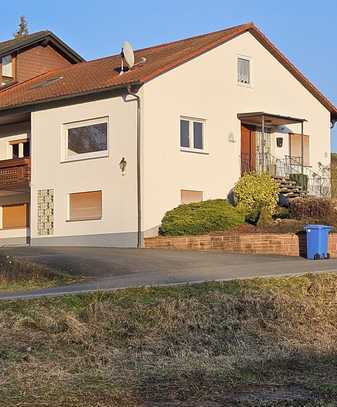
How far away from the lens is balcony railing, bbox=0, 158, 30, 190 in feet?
100

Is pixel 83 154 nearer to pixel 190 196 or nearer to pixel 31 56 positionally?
pixel 190 196

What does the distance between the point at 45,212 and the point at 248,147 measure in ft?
26.7

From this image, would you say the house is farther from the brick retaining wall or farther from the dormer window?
the brick retaining wall

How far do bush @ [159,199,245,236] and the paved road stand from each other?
6.02 feet

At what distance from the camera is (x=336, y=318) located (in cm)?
1252

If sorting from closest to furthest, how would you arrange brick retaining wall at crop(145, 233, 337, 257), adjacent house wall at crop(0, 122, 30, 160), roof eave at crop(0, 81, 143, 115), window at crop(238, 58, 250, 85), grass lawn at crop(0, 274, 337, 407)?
grass lawn at crop(0, 274, 337, 407) < brick retaining wall at crop(145, 233, 337, 257) < roof eave at crop(0, 81, 143, 115) < window at crop(238, 58, 250, 85) < adjacent house wall at crop(0, 122, 30, 160)

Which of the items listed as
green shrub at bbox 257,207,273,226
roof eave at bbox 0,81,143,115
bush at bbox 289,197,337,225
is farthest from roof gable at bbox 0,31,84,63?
bush at bbox 289,197,337,225

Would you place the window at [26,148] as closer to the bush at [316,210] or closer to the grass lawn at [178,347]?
the bush at [316,210]

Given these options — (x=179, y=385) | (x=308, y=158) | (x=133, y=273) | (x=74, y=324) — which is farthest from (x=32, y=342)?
(x=308, y=158)

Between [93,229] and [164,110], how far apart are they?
4.72 meters

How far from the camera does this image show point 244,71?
104 ft

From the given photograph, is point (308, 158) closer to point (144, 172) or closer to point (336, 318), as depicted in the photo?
point (144, 172)

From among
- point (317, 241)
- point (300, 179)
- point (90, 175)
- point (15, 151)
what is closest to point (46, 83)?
point (15, 151)

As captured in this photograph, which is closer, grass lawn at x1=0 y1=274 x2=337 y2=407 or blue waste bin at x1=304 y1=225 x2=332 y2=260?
grass lawn at x1=0 y1=274 x2=337 y2=407
